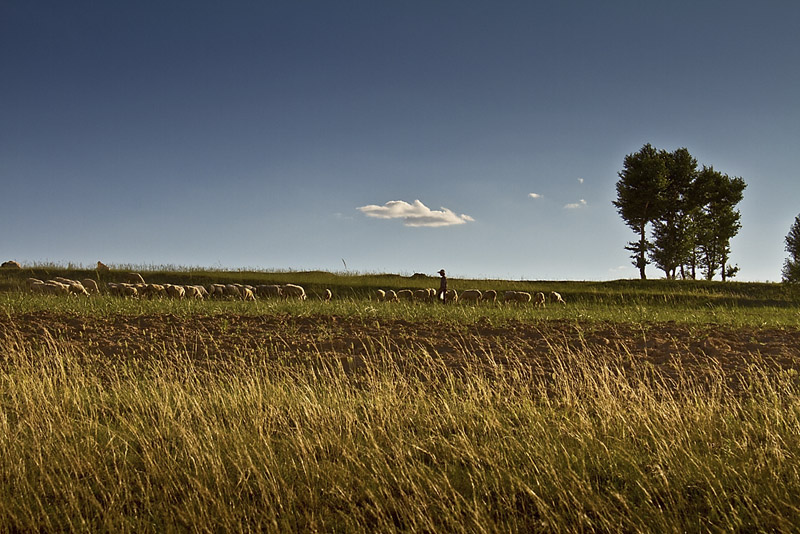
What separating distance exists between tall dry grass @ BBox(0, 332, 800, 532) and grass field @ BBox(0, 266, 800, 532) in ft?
0.08

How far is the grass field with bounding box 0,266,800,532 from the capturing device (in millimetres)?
3660

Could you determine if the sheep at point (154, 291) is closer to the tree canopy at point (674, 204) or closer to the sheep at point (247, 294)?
the sheep at point (247, 294)

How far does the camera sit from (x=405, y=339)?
368 inches

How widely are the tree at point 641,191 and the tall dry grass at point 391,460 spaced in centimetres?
3361

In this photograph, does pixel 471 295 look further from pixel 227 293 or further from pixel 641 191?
pixel 641 191

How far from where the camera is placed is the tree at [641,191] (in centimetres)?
3709

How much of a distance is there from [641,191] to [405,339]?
33310mm

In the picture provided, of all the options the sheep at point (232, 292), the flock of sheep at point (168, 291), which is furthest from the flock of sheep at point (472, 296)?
the sheep at point (232, 292)

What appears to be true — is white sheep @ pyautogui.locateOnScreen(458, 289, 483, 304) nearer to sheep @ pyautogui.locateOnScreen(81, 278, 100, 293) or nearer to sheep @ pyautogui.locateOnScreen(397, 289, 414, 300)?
sheep @ pyautogui.locateOnScreen(397, 289, 414, 300)

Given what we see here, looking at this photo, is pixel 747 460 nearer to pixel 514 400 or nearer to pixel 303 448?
pixel 514 400

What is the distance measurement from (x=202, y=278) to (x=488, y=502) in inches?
962

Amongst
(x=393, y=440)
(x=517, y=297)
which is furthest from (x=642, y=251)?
(x=393, y=440)

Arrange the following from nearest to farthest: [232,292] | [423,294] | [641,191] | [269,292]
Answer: [232,292] < [269,292] < [423,294] < [641,191]

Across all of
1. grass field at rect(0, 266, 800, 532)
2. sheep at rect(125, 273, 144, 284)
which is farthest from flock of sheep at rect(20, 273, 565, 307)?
grass field at rect(0, 266, 800, 532)
